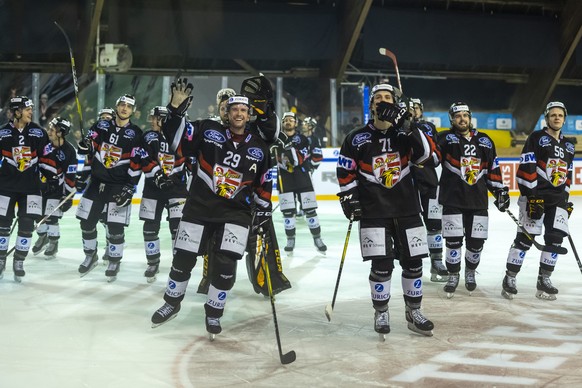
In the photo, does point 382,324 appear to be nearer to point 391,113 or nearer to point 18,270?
point 391,113

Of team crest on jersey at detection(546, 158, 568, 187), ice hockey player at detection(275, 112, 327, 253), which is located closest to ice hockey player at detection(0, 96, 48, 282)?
ice hockey player at detection(275, 112, 327, 253)

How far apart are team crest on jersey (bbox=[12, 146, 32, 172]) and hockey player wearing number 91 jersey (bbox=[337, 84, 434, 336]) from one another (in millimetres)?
2740

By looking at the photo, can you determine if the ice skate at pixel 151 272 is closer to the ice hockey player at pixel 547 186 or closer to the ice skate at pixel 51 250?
the ice skate at pixel 51 250

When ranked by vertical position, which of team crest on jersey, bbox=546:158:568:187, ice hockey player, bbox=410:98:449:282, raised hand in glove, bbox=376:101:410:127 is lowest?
ice hockey player, bbox=410:98:449:282

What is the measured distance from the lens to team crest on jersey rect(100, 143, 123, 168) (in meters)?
5.27

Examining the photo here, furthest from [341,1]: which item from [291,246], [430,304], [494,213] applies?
[430,304]

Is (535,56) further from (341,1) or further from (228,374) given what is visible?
(228,374)

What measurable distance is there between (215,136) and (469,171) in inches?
77.6

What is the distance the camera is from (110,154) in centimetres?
529

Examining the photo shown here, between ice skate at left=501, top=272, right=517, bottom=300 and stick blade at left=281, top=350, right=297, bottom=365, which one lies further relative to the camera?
ice skate at left=501, top=272, right=517, bottom=300

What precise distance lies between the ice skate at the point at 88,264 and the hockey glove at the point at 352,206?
9.21 ft

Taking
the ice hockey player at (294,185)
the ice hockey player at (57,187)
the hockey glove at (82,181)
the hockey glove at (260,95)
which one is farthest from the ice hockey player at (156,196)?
the hockey glove at (260,95)

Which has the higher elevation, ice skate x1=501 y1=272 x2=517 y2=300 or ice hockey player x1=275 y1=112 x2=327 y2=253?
ice hockey player x1=275 y1=112 x2=327 y2=253

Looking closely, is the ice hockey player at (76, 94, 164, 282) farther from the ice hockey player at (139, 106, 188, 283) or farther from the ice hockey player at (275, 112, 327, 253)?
the ice hockey player at (275, 112, 327, 253)
